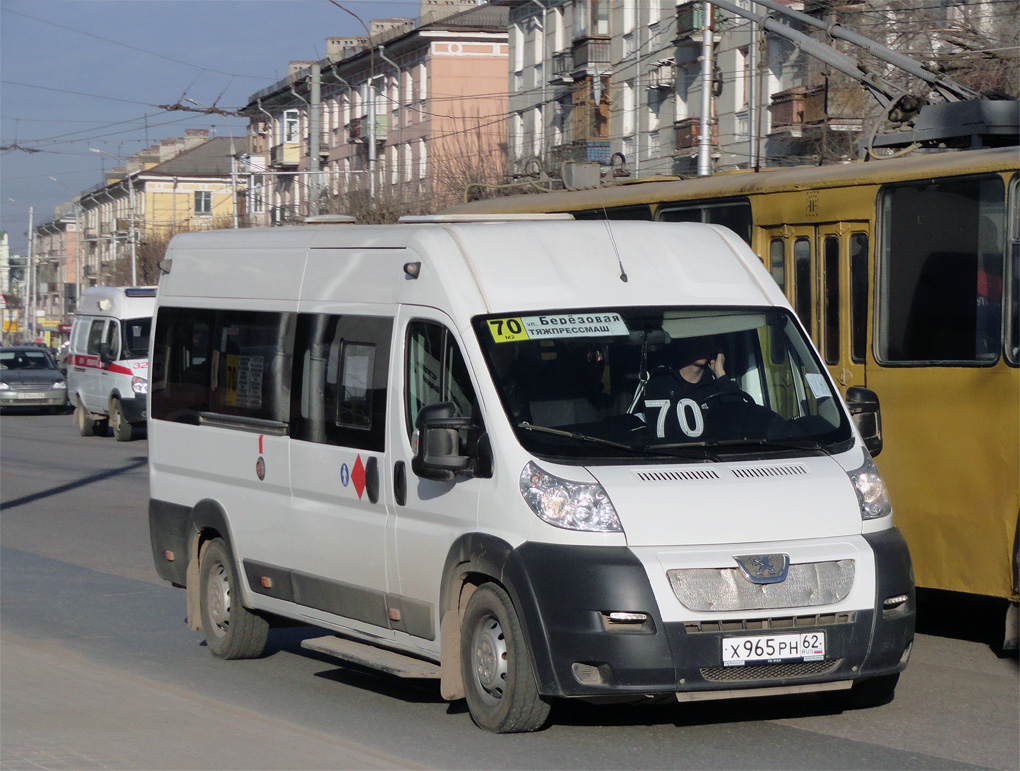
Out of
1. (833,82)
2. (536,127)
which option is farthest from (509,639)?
(536,127)

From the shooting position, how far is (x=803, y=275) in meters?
10.2

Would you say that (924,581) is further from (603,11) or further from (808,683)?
(603,11)

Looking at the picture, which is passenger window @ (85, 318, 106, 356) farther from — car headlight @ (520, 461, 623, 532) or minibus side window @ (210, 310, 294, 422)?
car headlight @ (520, 461, 623, 532)

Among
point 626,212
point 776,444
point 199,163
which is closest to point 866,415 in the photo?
point 776,444

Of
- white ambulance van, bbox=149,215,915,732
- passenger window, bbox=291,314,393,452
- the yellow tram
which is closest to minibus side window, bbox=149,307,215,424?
white ambulance van, bbox=149,215,915,732

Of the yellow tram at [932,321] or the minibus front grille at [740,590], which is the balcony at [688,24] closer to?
the yellow tram at [932,321]

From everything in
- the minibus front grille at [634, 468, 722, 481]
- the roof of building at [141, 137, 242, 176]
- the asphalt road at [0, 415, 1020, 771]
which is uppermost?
the roof of building at [141, 137, 242, 176]

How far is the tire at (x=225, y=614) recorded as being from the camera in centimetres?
885

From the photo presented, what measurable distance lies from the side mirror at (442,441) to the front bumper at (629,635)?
50 cm

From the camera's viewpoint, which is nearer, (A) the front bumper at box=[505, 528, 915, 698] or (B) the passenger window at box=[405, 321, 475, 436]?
(A) the front bumper at box=[505, 528, 915, 698]

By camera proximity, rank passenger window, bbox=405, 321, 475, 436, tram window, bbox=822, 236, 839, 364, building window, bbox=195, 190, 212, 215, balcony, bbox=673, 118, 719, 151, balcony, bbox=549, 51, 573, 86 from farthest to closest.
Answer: building window, bbox=195, 190, 212, 215, balcony, bbox=549, 51, 573, 86, balcony, bbox=673, 118, 719, 151, tram window, bbox=822, 236, 839, 364, passenger window, bbox=405, 321, 475, 436

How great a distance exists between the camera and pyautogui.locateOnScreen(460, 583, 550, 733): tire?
6.50 metres

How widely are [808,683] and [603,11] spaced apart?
4399 cm

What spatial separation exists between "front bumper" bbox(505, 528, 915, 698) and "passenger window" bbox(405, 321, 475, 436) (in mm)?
890
